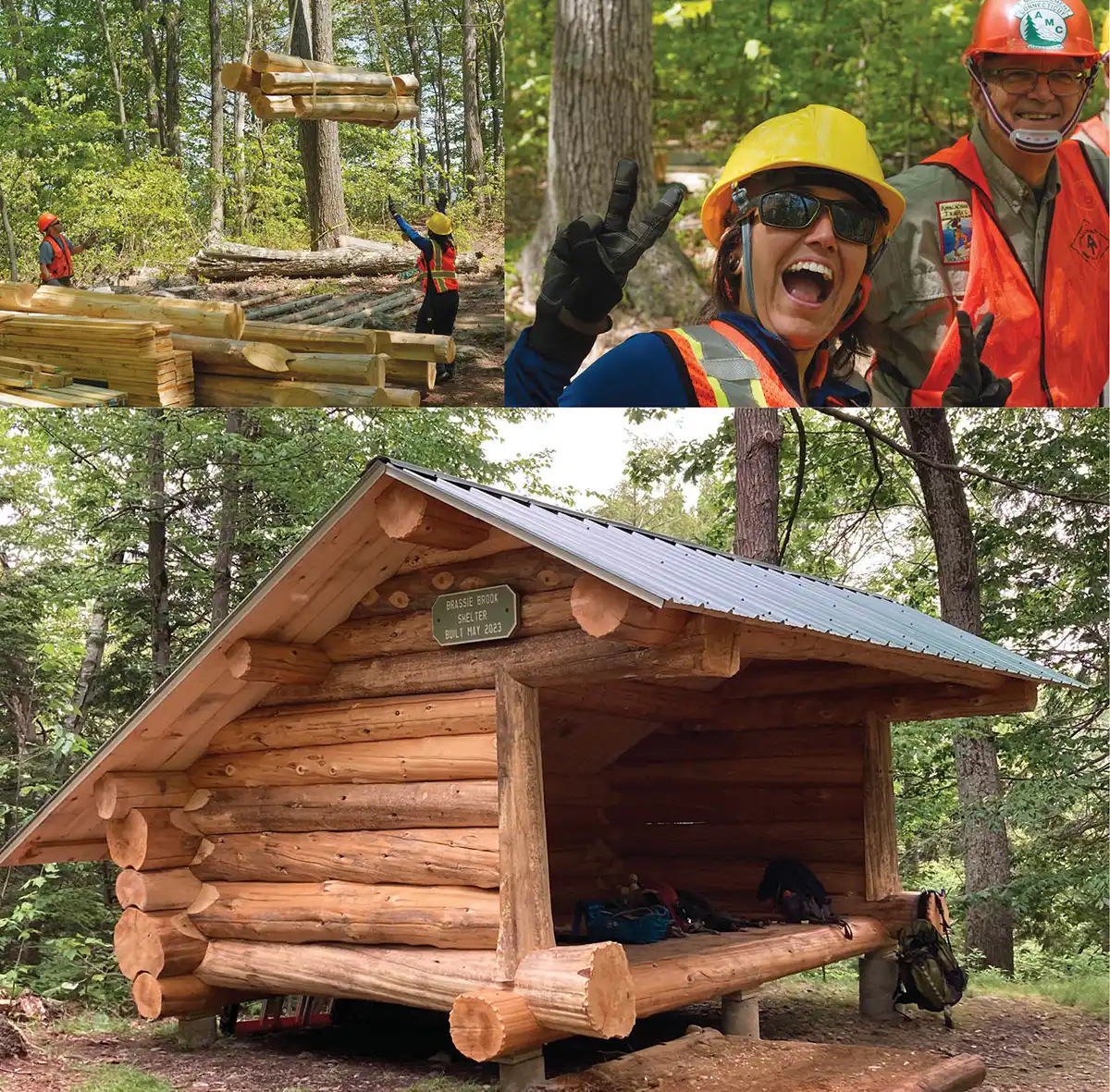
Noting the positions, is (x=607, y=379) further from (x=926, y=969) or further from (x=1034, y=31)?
(x=926, y=969)

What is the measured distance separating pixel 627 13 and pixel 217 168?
13.3ft

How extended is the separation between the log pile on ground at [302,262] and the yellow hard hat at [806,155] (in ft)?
7.75

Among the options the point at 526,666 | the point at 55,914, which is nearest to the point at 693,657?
the point at 526,666

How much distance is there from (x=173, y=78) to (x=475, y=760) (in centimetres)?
821

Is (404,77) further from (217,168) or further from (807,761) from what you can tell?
(807,761)

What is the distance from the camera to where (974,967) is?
498 inches

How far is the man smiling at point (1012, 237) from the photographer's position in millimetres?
10914

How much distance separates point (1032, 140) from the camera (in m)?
11.1

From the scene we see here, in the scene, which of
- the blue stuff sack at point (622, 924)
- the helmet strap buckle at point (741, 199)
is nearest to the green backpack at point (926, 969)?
the blue stuff sack at point (622, 924)

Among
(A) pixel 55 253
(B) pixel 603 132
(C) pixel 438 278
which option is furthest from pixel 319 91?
(A) pixel 55 253

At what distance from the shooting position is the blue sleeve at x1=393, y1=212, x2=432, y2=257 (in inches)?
446

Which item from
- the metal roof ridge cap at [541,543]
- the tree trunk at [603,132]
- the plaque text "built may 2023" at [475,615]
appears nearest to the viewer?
the metal roof ridge cap at [541,543]

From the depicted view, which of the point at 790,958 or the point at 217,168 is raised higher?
the point at 217,168

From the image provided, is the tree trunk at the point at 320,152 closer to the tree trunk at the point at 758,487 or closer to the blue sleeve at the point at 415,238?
the blue sleeve at the point at 415,238
